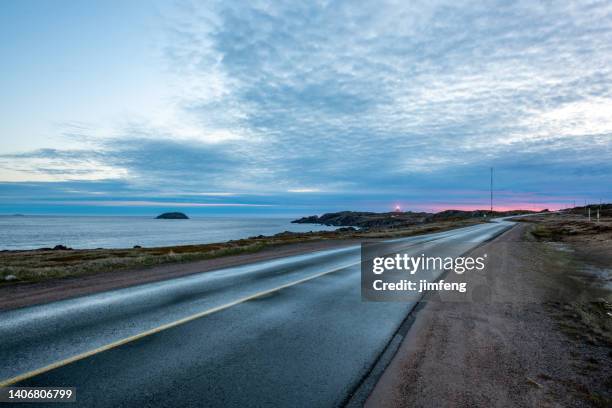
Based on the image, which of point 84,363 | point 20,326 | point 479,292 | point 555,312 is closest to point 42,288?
point 20,326

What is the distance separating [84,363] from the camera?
4602 mm

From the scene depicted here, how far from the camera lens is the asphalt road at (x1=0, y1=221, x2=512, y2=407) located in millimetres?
3960

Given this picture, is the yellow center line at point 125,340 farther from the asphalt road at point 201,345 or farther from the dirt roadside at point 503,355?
the dirt roadside at point 503,355

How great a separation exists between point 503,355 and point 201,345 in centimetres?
468

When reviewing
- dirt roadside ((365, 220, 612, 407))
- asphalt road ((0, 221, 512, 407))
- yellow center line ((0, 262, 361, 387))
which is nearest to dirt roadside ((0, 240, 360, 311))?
asphalt road ((0, 221, 512, 407))

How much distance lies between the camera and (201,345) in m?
5.34

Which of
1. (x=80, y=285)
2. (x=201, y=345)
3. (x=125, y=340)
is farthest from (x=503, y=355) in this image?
(x=80, y=285)

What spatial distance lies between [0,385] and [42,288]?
7.39 metres

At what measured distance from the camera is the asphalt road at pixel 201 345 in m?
3.96

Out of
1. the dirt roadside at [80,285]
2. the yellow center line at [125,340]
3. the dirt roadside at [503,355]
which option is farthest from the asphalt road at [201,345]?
the dirt roadside at [80,285]

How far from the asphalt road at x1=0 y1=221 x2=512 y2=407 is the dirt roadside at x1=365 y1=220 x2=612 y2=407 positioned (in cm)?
60

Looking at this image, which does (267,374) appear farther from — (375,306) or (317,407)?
(375,306)

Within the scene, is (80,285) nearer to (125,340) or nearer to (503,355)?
(125,340)

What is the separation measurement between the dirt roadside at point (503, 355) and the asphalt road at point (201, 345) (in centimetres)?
60
